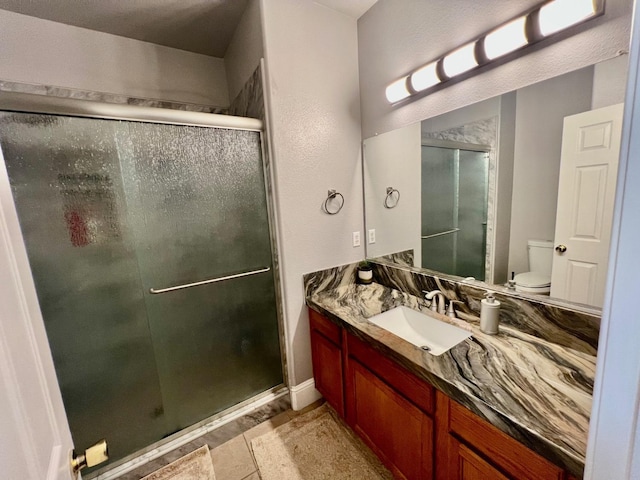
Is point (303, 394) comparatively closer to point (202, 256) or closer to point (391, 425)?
point (391, 425)

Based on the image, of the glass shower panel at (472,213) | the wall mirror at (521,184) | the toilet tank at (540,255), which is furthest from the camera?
the glass shower panel at (472,213)

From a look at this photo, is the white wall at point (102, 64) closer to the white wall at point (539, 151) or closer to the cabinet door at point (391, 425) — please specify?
the white wall at point (539, 151)

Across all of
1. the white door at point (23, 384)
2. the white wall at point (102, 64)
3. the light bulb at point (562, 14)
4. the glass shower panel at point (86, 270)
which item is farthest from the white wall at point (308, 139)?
the white door at point (23, 384)

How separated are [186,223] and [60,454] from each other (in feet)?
3.70

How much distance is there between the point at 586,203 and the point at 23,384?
1.62m

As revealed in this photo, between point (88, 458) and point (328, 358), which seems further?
point (328, 358)

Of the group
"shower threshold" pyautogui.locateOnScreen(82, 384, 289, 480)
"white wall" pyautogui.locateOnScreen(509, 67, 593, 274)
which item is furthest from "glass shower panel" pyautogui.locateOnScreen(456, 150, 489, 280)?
"shower threshold" pyautogui.locateOnScreen(82, 384, 289, 480)

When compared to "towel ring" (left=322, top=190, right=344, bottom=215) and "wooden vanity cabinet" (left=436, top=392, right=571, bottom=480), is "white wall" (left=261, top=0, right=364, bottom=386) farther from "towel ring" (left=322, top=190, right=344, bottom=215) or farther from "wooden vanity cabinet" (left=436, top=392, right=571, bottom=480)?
"wooden vanity cabinet" (left=436, top=392, right=571, bottom=480)

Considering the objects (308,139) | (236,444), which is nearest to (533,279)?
(308,139)

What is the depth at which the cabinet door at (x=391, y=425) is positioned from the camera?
40.6 inches

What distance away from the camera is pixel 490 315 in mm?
1146

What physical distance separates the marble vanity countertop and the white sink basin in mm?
68

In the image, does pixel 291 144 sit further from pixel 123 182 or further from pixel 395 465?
pixel 395 465

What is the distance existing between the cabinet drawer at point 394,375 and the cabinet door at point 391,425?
1.2 inches
